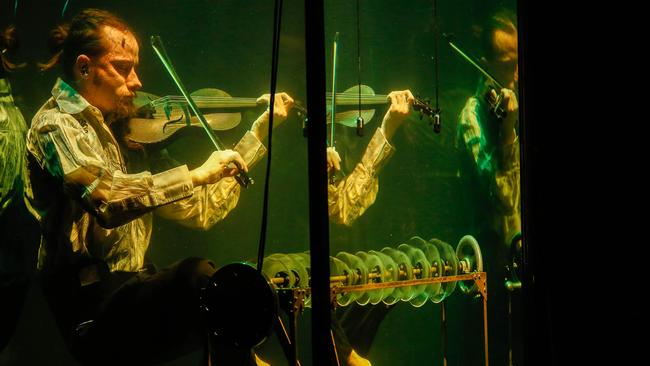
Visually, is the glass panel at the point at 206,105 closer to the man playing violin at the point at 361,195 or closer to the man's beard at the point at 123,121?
the man's beard at the point at 123,121

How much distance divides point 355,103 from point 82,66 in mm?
605

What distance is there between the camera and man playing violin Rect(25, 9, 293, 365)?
1.31 m

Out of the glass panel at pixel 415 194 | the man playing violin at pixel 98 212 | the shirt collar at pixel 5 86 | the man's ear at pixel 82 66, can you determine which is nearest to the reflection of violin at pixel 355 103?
the glass panel at pixel 415 194

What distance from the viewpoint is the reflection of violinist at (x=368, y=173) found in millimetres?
1568

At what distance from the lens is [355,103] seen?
156 cm

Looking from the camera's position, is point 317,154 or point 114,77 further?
point 114,77

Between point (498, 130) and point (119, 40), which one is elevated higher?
point (119, 40)

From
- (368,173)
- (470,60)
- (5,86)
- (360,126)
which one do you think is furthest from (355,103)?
(5,86)

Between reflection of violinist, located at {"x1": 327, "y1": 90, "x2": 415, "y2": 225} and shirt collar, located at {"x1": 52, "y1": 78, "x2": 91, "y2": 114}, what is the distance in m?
0.58

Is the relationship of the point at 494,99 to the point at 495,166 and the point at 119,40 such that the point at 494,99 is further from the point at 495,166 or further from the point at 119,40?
the point at 119,40

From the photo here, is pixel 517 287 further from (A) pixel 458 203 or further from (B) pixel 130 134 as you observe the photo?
(B) pixel 130 134

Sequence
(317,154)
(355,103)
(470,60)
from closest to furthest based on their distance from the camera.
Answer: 1. (317,154)
2. (355,103)
3. (470,60)

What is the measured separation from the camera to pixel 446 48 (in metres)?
1.61

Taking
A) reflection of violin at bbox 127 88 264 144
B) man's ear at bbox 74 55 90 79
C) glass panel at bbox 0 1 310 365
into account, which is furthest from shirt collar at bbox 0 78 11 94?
reflection of violin at bbox 127 88 264 144
